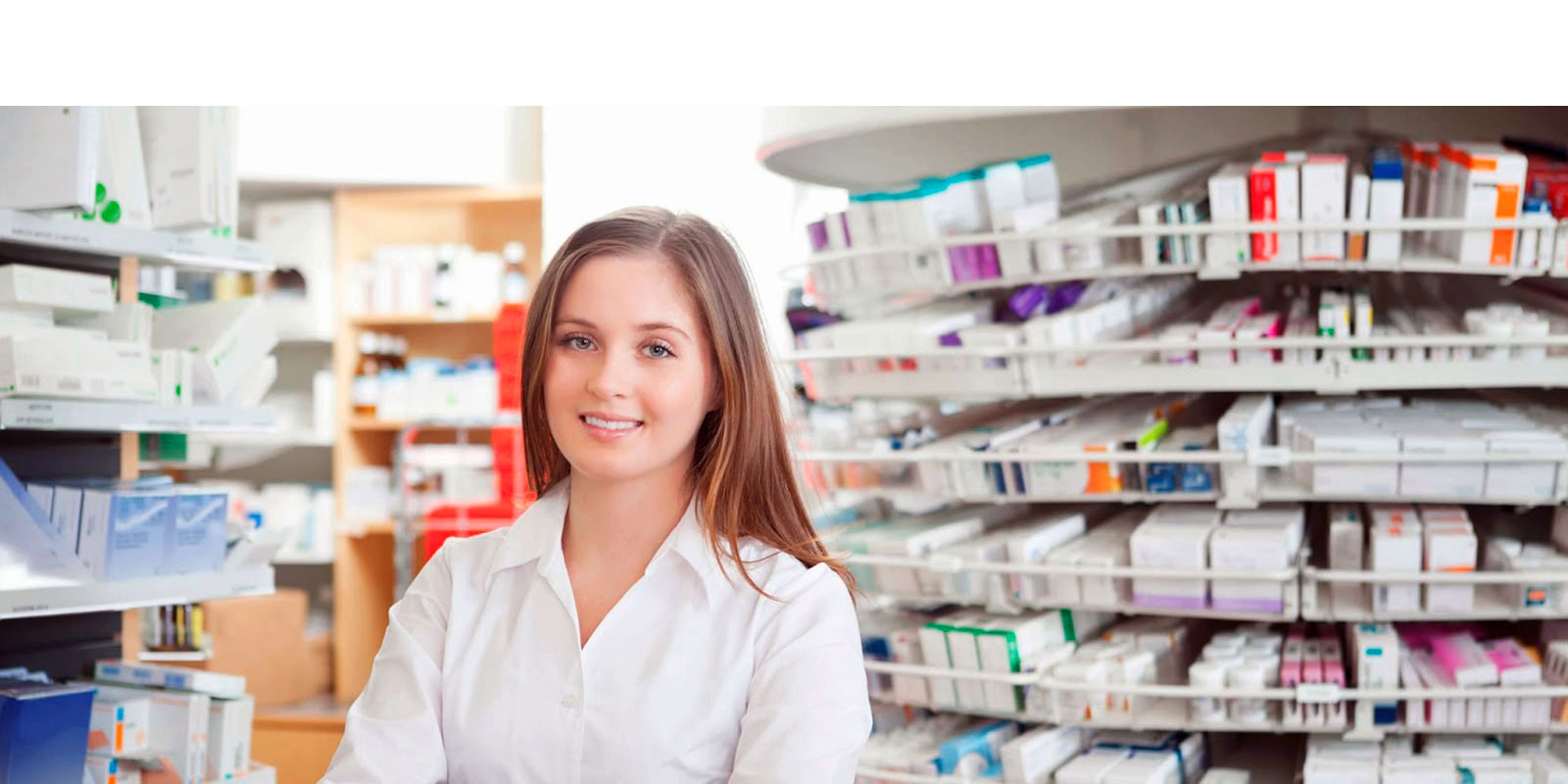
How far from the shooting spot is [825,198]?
4.28m

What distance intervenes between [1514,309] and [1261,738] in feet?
3.14

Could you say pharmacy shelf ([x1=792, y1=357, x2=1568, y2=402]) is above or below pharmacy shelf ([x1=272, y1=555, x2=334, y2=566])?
above

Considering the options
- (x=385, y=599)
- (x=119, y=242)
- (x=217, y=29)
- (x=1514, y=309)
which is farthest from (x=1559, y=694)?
(x=385, y=599)

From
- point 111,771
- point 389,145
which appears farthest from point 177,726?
point 389,145

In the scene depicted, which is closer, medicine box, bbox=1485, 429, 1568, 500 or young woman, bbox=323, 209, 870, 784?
young woman, bbox=323, 209, 870, 784

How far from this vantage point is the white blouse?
153 cm

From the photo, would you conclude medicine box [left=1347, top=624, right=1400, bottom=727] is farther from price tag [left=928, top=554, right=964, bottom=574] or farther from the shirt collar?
the shirt collar

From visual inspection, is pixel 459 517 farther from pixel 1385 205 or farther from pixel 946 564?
pixel 1385 205

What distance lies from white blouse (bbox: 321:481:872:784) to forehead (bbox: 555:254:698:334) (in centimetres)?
24

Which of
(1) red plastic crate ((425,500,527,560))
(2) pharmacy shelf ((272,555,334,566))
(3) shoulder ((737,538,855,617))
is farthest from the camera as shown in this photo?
(2) pharmacy shelf ((272,555,334,566))

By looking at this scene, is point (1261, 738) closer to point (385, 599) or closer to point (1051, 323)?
point (1051, 323)

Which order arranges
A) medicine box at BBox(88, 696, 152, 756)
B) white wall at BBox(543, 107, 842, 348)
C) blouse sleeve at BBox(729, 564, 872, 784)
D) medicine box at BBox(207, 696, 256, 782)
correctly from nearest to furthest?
blouse sleeve at BBox(729, 564, 872, 784)
medicine box at BBox(88, 696, 152, 756)
medicine box at BBox(207, 696, 256, 782)
white wall at BBox(543, 107, 842, 348)

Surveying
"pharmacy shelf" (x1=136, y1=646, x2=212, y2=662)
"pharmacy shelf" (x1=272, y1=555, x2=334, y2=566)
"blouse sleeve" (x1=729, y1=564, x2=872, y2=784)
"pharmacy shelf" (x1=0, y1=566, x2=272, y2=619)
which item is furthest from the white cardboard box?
"pharmacy shelf" (x1=272, y1=555, x2=334, y2=566)

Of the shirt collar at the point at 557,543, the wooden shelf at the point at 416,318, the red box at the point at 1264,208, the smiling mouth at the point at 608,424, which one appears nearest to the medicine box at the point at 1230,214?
the red box at the point at 1264,208
